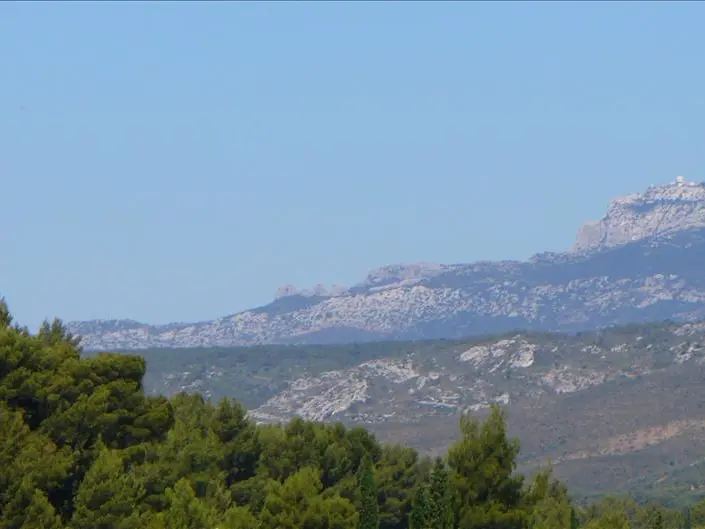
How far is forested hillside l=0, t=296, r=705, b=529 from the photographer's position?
47.2 m

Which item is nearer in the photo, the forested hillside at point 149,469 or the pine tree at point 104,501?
the pine tree at point 104,501

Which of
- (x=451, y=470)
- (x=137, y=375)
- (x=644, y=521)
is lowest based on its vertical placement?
(x=644, y=521)

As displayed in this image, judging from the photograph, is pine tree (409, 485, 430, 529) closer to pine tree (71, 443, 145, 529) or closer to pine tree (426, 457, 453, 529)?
pine tree (426, 457, 453, 529)

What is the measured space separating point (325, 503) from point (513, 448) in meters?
7.71

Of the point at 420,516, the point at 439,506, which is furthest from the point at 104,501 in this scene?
the point at 439,506

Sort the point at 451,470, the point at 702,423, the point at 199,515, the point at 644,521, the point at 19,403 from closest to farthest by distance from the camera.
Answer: the point at 199,515 → the point at 19,403 → the point at 451,470 → the point at 644,521 → the point at 702,423

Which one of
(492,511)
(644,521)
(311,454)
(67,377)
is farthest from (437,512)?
(644,521)

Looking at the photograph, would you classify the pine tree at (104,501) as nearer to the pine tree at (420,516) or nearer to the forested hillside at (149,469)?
the forested hillside at (149,469)

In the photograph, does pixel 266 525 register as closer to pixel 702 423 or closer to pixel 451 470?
pixel 451 470

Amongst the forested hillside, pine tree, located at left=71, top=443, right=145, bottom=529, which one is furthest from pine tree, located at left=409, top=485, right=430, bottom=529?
pine tree, located at left=71, top=443, right=145, bottom=529

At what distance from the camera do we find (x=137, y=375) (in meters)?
54.6

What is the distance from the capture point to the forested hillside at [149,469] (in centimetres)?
4719

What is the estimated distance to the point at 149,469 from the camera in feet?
168

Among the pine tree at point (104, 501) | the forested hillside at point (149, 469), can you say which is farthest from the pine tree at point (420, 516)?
the pine tree at point (104, 501)
